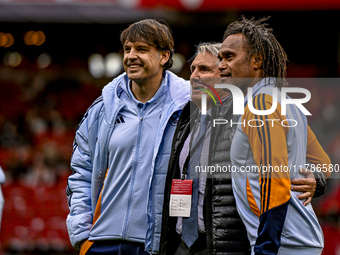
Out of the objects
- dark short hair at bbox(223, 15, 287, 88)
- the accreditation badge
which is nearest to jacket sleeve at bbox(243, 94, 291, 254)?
dark short hair at bbox(223, 15, 287, 88)

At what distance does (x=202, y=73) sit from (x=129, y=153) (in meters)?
0.55

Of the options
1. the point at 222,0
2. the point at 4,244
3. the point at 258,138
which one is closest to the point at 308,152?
the point at 258,138

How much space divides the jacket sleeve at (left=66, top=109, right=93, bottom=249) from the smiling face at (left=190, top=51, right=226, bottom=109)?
67 cm

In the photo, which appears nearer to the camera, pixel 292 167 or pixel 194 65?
pixel 292 167

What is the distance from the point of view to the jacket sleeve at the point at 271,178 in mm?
1774

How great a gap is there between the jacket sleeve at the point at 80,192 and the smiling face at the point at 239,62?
982mm

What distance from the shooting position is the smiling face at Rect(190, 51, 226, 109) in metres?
2.46

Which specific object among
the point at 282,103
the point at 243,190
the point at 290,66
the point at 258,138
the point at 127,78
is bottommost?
the point at 243,190

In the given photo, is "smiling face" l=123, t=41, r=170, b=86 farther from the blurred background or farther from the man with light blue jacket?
the blurred background

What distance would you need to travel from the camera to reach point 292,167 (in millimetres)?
1953

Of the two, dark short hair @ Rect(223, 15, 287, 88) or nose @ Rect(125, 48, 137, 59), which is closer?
dark short hair @ Rect(223, 15, 287, 88)

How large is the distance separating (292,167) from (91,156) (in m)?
1.19

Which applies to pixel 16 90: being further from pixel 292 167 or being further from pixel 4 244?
pixel 292 167

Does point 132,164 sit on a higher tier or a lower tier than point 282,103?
lower
